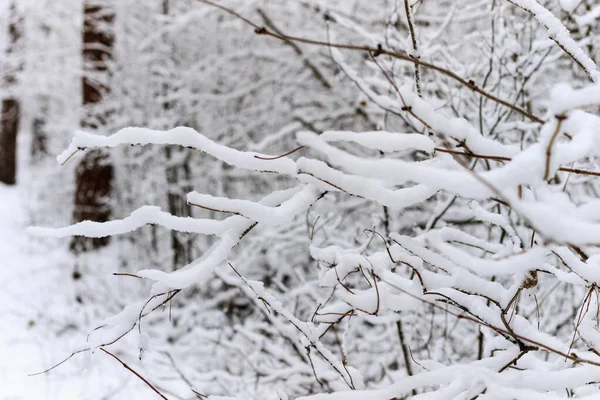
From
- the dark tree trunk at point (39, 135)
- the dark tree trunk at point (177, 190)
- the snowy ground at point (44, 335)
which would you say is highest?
the dark tree trunk at point (39, 135)

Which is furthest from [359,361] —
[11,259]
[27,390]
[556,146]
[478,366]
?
[11,259]

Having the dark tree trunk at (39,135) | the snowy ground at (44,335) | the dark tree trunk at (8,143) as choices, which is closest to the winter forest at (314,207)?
the snowy ground at (44,335)

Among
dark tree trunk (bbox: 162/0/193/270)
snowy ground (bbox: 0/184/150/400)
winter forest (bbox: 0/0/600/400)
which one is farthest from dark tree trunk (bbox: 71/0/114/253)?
dark tree trunk (bbox: 162/0/193/270)

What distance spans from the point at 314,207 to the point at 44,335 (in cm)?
278

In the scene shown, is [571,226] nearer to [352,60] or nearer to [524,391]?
[524,391]

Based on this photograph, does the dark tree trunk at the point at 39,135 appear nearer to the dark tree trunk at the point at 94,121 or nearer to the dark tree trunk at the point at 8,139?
the dark tree trunk at the point at 8,139

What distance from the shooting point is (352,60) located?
543 centimetres

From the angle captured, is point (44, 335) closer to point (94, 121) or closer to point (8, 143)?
point (94, 121)

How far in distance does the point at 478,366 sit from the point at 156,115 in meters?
6.41

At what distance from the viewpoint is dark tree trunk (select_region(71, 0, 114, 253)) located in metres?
7.03

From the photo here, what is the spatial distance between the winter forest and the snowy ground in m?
0.03

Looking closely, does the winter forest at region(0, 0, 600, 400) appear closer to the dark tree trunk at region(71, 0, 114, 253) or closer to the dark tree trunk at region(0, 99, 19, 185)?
the dark tree trunk at region(71, 0, 114, 253)

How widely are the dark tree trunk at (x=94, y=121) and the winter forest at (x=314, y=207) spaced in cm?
3

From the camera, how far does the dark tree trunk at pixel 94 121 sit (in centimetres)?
703
